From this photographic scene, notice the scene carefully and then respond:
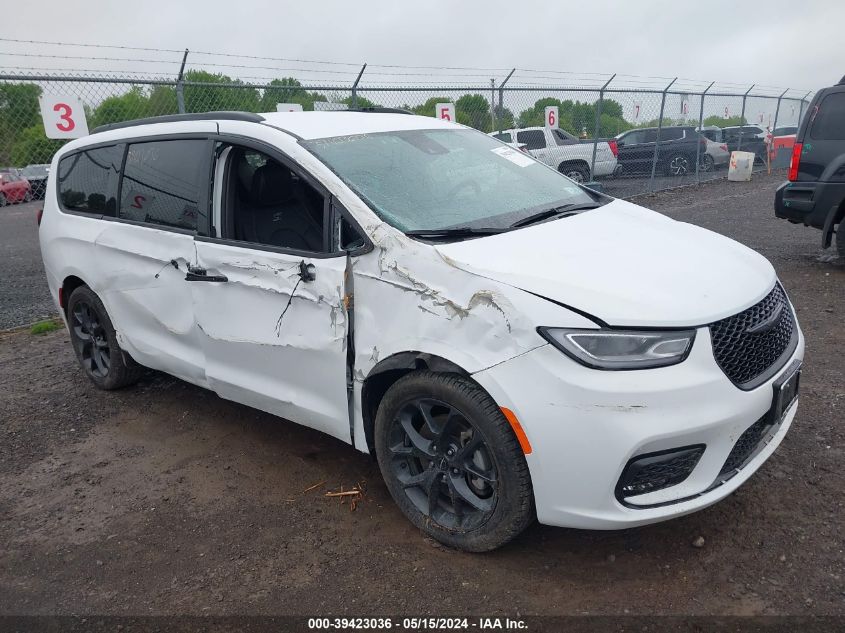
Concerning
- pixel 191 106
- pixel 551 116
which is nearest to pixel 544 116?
pixel 551 116

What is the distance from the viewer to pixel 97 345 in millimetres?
4863

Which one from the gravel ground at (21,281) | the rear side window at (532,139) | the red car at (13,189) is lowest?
the red car at (13,189)

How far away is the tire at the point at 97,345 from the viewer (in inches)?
183

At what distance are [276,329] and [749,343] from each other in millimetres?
2054

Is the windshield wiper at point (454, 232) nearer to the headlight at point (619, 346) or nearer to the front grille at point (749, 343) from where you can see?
the headlight at point (619, 346)

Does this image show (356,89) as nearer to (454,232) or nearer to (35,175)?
(454,232)

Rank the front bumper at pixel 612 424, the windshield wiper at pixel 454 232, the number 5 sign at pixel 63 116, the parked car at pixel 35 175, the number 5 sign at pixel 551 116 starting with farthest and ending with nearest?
the parked car at pixel 35 175 → the number 5 sign at pixel 551 116 → the number 5 sign at pixel 63 116 → the windshield wiper at pixel 454 232 → the front bumper at pixel 612 424

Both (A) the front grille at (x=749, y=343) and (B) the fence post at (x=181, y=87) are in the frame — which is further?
(B) the fence post at (x=181, y=87)

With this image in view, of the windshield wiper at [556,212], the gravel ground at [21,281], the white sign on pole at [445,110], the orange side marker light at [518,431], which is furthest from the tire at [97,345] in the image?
the white sign on pole at [445,110]

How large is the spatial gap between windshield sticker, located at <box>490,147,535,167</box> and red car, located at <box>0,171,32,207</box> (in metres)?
20.8

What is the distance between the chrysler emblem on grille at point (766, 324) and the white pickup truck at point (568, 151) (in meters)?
13.1

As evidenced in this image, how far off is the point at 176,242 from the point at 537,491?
241 cm

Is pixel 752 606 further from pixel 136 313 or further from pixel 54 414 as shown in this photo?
pixel 54 414

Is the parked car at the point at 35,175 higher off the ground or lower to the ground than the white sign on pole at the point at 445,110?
lower
